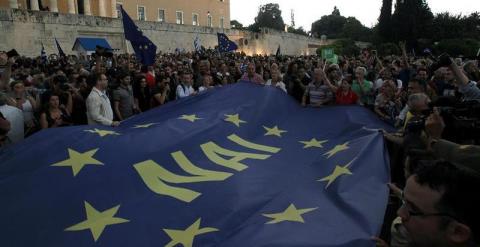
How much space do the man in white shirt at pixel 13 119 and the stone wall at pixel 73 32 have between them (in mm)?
24181

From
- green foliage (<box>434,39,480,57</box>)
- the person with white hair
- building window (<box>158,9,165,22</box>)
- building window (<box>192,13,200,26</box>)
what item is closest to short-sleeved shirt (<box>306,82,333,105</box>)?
the person with white hair

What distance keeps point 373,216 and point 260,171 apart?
119 centimetres

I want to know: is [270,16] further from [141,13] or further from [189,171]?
[189,171]

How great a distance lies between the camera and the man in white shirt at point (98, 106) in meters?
5.48

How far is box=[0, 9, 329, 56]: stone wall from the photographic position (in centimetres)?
2642

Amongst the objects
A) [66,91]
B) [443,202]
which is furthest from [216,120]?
[443,202]

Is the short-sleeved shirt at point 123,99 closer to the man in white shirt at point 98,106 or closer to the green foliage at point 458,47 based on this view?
the man in white shirt at point 98,106

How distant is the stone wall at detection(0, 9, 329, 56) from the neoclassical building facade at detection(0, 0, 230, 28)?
6.51 metres

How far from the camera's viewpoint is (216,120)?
16.2 feet

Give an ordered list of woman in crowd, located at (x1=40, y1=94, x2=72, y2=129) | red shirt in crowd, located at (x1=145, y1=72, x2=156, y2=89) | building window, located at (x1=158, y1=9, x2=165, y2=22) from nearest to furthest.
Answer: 1. woman in crowd, located at (x1=40, y1=94, x2=72, y2=129)
2. red shirt in crowd, located at (x1=145, y1=72, x2=156, y2=89)
3. building window, located at (x1=158, y1=9, x2=165, y2=22)

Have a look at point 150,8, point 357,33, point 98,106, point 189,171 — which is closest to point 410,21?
point 357,33

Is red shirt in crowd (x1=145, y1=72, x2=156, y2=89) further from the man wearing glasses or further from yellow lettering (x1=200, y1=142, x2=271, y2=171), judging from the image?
the man wearing glasses

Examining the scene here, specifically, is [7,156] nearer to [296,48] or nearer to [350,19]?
[296,48]

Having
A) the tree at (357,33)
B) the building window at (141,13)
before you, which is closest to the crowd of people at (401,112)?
the building window at (141,13)
